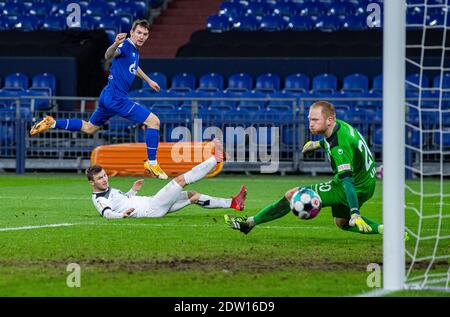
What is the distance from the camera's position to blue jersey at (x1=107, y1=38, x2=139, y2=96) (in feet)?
52.8

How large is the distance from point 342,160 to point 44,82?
645 inches

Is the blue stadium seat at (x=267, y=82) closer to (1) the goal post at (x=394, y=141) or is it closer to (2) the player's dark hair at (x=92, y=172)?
(2) the player's dark hair at (x=92, y=172)

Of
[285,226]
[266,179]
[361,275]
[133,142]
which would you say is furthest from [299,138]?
[361,275]

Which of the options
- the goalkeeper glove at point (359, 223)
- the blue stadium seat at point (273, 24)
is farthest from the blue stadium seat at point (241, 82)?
the goalkeeper glove at point (359, 223)

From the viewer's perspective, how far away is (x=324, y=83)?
978 inches

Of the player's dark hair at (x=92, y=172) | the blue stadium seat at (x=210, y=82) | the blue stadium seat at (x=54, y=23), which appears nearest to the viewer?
the player's dark hair at (x=92, y=172)

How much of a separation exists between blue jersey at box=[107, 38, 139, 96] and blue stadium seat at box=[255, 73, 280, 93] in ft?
29.5

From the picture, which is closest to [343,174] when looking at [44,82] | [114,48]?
[114,48]

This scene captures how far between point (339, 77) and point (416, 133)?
9.22ft

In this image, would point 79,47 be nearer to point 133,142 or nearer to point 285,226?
point 133,142

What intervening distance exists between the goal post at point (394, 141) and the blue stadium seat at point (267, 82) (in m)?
17.4

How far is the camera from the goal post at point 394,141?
25.1ft

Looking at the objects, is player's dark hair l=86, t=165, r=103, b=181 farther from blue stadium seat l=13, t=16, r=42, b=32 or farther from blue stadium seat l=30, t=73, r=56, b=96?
blue stadium seat l=13, t=16, r=42, b=32

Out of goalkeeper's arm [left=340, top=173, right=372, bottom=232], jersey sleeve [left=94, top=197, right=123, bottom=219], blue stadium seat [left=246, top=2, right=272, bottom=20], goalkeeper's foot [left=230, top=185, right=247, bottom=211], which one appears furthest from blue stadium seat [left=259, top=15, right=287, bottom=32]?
goalkeeper's arm [left=340, top=173, right=372, bottom=232]
